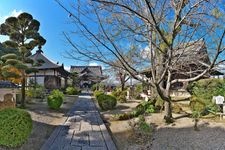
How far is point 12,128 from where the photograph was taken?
6262mm

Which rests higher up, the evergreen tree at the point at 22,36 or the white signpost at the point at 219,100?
the evergreen tree at the point at 22,36

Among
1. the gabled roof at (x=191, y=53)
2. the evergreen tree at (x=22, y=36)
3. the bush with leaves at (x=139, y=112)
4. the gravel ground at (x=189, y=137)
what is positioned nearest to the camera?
the gravel ground at (x=189, y=137)

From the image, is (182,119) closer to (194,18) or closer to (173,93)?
(194,18)

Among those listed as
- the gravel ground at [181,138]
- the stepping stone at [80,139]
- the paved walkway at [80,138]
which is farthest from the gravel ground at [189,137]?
the stepping stone at [80,139]

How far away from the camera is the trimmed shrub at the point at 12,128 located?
244 inches

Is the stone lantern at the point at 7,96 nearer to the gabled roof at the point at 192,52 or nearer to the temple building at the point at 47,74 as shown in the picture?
the gabled roof at the point at 192,52

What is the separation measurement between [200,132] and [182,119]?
1790 mm

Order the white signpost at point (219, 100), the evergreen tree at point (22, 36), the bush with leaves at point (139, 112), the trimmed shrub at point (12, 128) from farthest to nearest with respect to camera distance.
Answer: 1. the evergreen tree at point (22, 36)
2. the bush with leaves at point (139, 112)
3. the white signpost at point (219, 100)
4. the trimmed shrub at point (12, 128)

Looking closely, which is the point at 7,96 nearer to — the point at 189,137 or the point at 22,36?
the point at 22,36

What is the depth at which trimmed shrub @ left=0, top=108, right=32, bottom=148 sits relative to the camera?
6.21m

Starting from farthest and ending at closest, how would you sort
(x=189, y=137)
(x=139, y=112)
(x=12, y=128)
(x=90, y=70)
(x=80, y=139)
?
(x=90, y=70)
(x=139, y=112)
(x=80, y=139)
(x=189, y=137)
(x=12, y=128)

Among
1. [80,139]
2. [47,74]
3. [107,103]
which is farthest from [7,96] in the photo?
[47,74]

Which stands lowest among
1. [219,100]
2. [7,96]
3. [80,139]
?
[80,139]

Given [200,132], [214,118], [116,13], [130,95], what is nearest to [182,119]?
[214,118]
